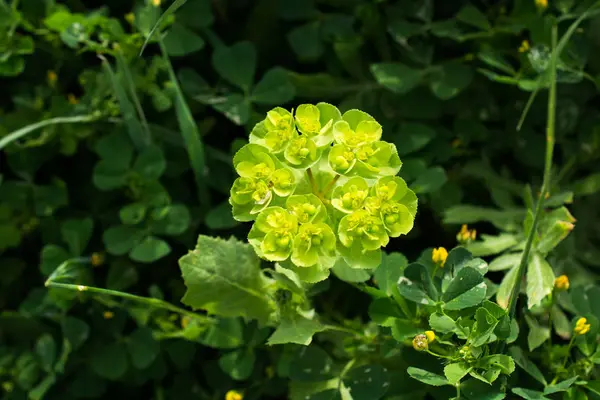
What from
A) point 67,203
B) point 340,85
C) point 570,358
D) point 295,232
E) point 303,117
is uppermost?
point 303,117

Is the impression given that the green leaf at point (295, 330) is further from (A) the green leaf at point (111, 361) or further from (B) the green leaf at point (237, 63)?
(B) the green leaf at point (237, 63)

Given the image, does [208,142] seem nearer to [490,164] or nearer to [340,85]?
[340,85]

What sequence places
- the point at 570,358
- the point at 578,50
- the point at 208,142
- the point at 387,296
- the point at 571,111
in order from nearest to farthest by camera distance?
the point at 387,296, the point at 570,358, the point at 578,50, the point at 571,111, the point at 208,142

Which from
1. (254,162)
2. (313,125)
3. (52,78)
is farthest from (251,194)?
(52,78)

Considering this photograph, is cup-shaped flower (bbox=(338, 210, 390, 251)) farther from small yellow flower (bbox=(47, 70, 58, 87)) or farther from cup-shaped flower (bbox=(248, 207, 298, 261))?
small yellow flower (bbox=(47, 70, 58, 87))

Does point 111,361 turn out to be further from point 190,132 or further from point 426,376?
point 426,376

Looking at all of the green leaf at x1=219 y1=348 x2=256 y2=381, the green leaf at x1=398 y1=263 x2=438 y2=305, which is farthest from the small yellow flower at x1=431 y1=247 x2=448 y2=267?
the green leaf at x1=219 y1=348 x2=256 y2=381

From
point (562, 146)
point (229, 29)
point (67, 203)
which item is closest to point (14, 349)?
point (67, 203)
